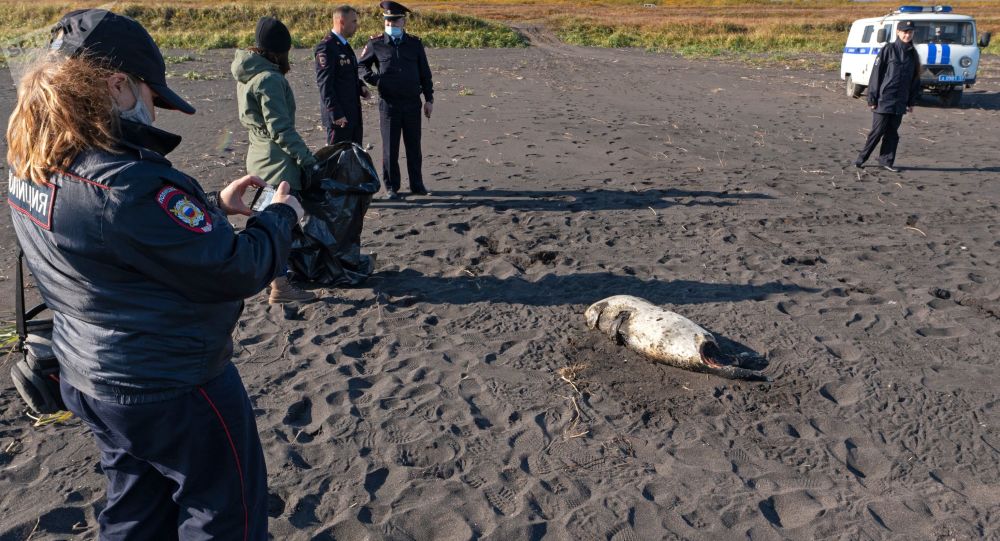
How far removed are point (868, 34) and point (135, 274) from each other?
62.8 ft

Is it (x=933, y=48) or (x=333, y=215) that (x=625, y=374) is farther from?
(x=933, y=48)

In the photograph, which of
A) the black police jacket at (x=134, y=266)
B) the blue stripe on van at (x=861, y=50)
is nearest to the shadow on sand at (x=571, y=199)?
the black police jacket at (x=134, y=266)

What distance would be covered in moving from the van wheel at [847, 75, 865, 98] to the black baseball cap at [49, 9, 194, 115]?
17.3 m

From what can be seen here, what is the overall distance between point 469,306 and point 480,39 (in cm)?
3082

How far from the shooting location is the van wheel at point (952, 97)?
15.5 metres

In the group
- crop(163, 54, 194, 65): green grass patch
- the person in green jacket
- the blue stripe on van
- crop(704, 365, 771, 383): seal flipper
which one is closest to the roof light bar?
the blue stripe on van

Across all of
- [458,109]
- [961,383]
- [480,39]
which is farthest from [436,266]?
[480,39]

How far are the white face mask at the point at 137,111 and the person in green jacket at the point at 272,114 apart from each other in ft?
10.5

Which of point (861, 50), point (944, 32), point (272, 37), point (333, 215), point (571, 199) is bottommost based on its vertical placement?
point (571, 199)

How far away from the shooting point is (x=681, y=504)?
3396mm

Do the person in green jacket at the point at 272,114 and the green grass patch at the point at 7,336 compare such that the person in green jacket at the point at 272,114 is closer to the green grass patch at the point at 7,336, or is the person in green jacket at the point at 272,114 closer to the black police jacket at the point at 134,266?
the green grass patch at the point at 7,336

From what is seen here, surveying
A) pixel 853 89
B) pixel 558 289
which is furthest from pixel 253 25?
pixel 558 289

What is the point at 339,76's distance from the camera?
287 inches

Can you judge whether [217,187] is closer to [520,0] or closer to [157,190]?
[157,190]
